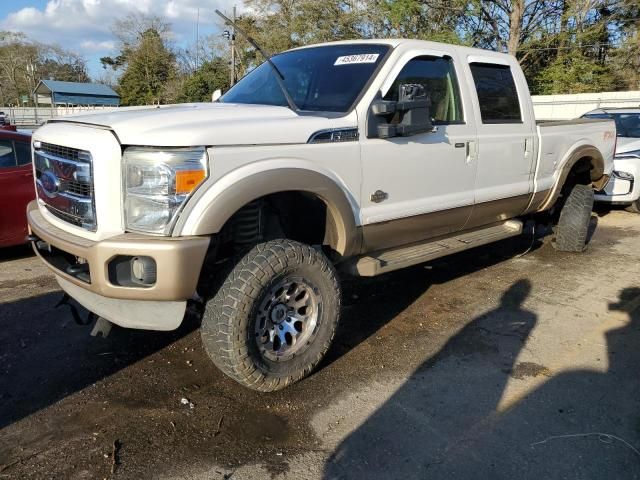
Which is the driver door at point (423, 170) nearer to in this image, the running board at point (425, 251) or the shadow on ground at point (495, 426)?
the running board at point (425, 251)

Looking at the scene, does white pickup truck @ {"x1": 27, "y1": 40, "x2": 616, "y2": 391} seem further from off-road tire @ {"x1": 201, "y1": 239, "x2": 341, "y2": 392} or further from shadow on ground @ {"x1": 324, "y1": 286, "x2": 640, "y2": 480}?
shadow on ground @ {"x1": 324, "y1": 286, "x2": 640, "y2": 480}

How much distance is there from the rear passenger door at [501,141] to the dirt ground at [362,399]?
2.90 ft

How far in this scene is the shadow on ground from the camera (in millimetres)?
2604

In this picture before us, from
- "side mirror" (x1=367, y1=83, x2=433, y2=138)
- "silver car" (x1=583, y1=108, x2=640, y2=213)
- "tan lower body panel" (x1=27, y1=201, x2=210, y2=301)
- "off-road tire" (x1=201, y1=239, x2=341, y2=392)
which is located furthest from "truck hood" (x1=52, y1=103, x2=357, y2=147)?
"silver car" (x1=583, y1=108, x2=640, y2=213)

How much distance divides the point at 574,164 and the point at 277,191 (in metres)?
4.27

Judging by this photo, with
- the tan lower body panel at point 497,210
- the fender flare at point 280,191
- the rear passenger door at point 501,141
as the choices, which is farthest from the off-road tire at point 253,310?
the rear passenger door at point 501,141

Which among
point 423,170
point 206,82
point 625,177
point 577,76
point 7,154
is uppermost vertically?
point 206,82

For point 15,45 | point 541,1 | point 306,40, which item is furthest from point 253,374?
point 15,45

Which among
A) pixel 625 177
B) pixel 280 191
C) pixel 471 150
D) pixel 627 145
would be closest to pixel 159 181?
pixel 280 191

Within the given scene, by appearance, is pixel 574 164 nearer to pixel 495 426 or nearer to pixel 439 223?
pixel 439 223

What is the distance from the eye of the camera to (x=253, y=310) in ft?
9.89

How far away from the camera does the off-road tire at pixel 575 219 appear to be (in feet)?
20.4

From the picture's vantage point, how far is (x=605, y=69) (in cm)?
2681

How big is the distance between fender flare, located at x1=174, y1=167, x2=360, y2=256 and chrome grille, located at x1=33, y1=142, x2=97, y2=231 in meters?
0.57
